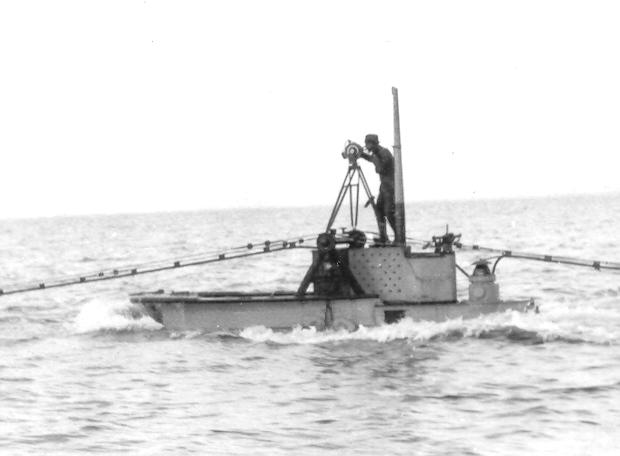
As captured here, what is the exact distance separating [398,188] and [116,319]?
7.68 m

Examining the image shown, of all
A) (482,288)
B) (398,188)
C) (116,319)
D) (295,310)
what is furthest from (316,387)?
(116,319)

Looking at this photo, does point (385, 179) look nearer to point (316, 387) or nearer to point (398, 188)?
point (398, 188)

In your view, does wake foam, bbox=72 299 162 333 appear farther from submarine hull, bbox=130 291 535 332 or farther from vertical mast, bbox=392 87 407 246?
vertical mast, bbox=392 87 407 246

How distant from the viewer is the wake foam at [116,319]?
24.7 metres

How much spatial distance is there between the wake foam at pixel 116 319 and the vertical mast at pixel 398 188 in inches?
226

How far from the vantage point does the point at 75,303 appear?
112 ft

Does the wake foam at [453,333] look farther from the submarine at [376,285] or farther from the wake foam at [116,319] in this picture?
the wake foam at [116,319]

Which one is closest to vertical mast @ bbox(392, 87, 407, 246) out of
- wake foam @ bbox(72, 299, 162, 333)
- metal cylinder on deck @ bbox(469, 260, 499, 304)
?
metal cylinder on deck @ bbox(469, 260, 499, 304)

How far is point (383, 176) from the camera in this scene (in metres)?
21.8

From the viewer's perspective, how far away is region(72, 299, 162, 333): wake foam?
24669mm

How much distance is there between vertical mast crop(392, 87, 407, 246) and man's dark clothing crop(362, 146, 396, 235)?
31cm

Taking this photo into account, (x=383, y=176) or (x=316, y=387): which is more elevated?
(x=383, y=176)

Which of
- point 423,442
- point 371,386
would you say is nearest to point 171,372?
point 371,386

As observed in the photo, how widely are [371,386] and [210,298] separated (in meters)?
5.74
